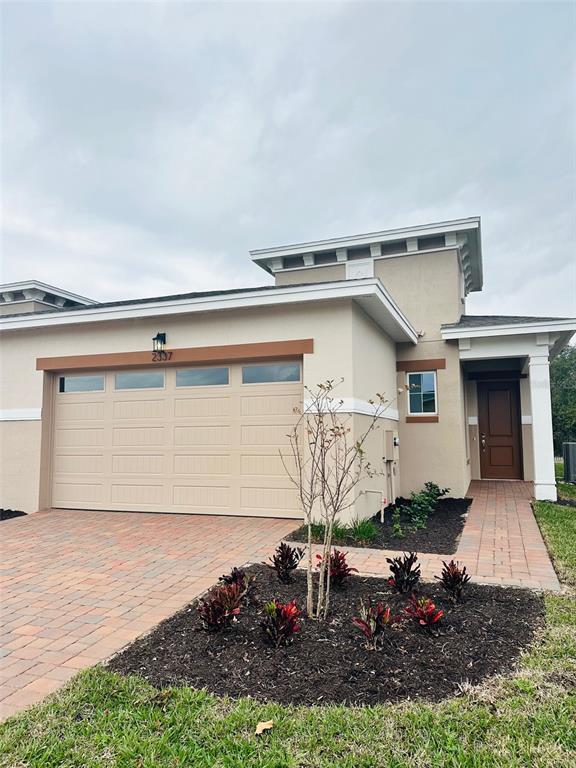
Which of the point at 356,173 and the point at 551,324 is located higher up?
the point at 356,173

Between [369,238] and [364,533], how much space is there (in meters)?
6.74

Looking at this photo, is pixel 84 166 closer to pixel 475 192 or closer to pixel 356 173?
pixel 356 173

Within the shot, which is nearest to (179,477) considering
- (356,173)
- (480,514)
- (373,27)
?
(480,514)

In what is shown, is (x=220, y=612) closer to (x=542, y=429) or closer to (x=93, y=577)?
(x=93, y=577)

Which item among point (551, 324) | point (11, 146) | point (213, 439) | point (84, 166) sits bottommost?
point (213, 439)

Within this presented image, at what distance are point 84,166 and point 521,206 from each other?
1349cm

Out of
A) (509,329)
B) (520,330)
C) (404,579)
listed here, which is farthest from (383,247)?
(404,579)

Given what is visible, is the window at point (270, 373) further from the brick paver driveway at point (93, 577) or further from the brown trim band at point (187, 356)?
the brick paver driveway at point (93, 577)

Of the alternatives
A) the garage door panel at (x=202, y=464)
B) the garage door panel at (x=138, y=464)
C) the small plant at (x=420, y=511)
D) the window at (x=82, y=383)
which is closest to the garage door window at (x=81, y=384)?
the window at (x=82, y=383)

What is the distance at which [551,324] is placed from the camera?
30.0 ft

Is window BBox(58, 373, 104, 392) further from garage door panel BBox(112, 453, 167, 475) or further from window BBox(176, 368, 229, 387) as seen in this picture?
window BBox(176, 368, 229, 387)

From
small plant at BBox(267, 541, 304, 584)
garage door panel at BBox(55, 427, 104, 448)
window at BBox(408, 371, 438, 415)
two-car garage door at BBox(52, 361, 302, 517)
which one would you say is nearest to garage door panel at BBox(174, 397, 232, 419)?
two-car garage door at BBox(52, 361, 302, 517)

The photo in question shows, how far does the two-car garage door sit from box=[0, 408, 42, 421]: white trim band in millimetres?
361

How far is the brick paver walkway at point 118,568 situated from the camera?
10.9 ft
